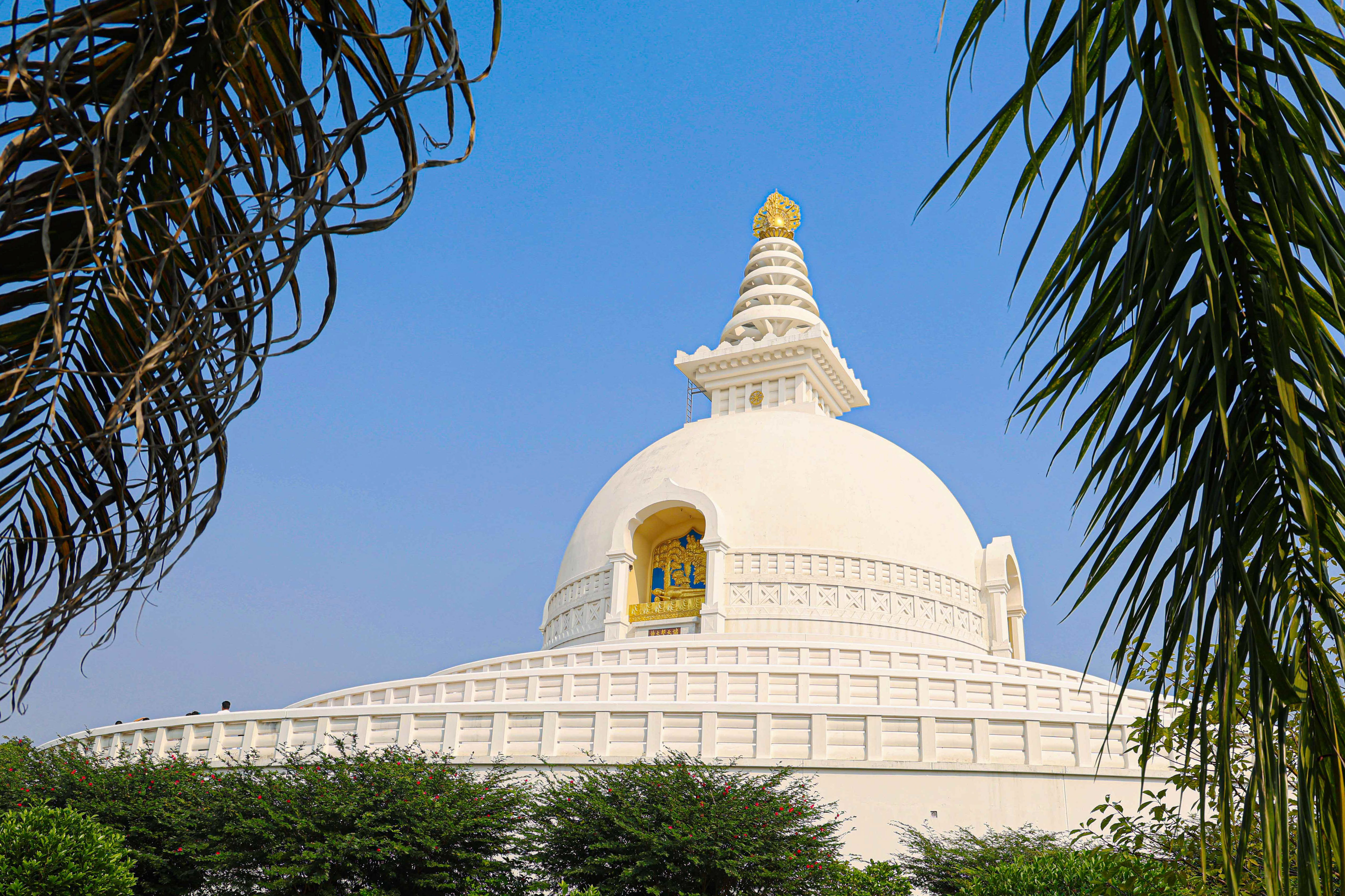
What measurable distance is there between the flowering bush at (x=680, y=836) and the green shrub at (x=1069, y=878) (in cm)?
165

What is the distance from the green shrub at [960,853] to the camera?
1116 centimetres

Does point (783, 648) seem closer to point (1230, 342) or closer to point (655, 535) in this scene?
point (655, 535)

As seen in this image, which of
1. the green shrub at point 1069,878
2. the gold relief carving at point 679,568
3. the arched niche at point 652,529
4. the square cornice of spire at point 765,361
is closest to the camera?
the green shrub at point 1069,878

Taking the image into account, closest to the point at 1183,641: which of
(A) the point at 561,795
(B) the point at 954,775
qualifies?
(A) the point at 561,795

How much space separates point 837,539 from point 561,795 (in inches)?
645

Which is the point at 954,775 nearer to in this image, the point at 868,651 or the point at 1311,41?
the point at 868,651

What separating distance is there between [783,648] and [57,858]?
13138 millimetres

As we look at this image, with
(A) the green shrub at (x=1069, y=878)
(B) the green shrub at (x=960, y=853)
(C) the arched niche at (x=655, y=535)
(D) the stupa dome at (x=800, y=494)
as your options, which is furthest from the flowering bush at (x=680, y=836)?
(C) the arched niche at (x=655, y=535)

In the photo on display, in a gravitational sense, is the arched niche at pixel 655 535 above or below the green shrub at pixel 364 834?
above

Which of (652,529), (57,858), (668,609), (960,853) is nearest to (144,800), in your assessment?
(57,858)

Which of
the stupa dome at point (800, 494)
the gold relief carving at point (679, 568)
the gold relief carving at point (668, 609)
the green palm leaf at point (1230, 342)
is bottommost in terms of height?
the green palm leaf at point (1230, 342)

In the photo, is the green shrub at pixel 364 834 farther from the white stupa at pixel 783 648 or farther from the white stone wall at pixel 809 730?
the white stupa at pixel 783 648

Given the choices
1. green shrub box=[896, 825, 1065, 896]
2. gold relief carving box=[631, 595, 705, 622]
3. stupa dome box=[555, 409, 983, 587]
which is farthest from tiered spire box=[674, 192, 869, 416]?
green shrub box=[896, 825, 1065, 896]

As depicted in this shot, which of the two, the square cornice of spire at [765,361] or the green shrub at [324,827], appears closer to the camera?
the green shrub at [324,827]
